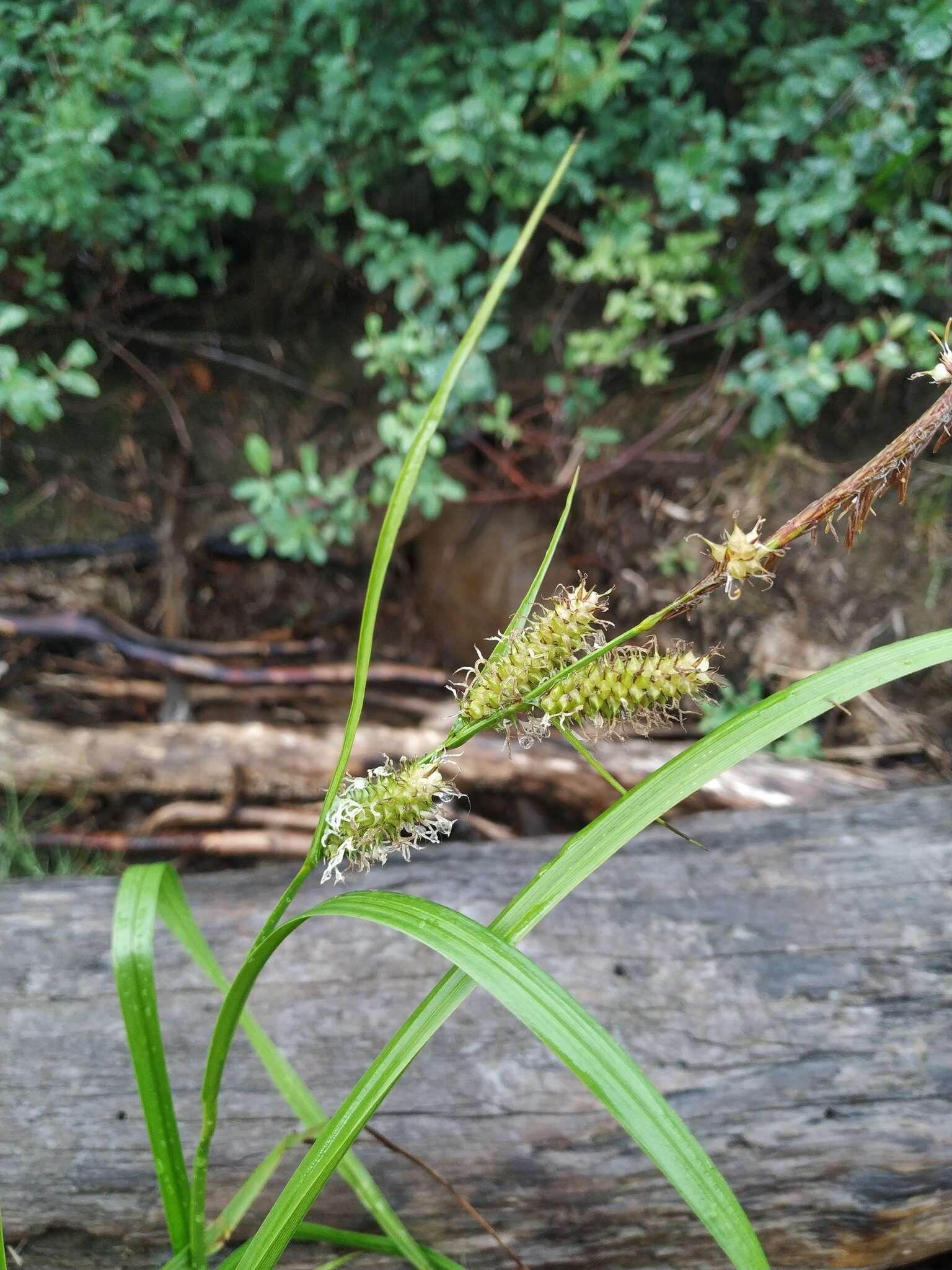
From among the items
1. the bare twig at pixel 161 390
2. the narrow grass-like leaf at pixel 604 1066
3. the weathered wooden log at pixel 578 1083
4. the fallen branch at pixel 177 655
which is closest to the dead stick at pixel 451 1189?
the weathered wooden log at pixel 578 1083

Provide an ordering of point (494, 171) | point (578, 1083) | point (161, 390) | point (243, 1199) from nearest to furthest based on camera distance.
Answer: point (243, 1199) < point (578, 1083) < point (494, 171) < point (161, 390)

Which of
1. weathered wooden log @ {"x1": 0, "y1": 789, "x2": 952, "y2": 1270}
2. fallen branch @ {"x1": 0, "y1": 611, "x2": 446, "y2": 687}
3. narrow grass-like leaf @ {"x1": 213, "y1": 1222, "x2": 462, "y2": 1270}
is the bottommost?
narrow grass-like leaf @ {"x1": 213, "y1": 1222, "x2": 462, "y2": 1270}

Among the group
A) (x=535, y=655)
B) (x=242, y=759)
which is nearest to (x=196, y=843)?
(x=242, y=759)

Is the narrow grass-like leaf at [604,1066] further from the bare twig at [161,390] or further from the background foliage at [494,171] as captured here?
the bare twig at [161,390]

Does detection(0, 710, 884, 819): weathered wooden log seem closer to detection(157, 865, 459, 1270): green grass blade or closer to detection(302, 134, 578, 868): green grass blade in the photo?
detection(157, 865, 459, 1270): green grass blade

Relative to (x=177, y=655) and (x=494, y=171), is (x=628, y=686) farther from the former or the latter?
(x=177, y=655)

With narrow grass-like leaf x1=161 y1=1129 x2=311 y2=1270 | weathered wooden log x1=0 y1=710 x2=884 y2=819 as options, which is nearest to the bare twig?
weathered wooden log x1=0 y1=710 x2=884 y2=819
